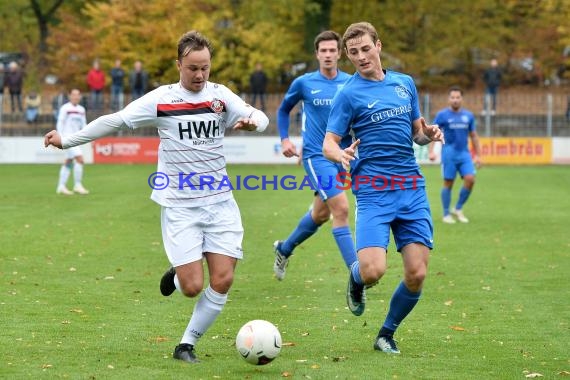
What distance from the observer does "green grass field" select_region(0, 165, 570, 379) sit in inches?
288

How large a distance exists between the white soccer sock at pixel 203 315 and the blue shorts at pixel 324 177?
3365 mm

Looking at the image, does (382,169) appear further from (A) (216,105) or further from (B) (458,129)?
(B) (458,129)

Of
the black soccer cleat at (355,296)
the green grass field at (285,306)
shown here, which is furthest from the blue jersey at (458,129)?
the black soccer cleat at (355,296)

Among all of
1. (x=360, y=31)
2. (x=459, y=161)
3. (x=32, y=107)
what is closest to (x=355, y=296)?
(x=360, y=31)

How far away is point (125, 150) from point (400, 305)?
27.5 m

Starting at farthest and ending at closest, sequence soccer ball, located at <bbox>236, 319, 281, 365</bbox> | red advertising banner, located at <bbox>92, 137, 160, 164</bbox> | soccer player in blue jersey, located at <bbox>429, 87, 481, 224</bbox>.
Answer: red advertising banner, located at <bbox>92, 137, 160, 164</bbox>
soccer player in blue jersey, located at <bbox>429, 87, 481, 224</bbox>
soccer ball, located at <bbox>236, 319, 281, 365</bbox>

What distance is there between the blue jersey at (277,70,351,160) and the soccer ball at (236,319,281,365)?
3.91 metres

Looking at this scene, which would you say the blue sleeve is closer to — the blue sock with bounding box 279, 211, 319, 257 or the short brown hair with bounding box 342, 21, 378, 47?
the blue sock with bounding box 279, 211, 319, 257

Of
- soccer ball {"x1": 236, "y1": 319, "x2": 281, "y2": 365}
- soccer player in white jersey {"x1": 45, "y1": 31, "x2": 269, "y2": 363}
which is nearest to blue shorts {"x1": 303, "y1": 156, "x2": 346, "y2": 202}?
soccer player in white jersey {"x1": 45, "y1": 31, "x2": 269, "y2": 363}

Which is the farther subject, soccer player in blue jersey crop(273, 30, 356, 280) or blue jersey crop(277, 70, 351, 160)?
blue jersey crop(277, 70, 351, 160)

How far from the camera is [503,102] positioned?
116 ft

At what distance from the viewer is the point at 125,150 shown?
34656mm

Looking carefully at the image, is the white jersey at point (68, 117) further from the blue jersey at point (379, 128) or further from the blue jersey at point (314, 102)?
the blue jersey at point (379, 128)

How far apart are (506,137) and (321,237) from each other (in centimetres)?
2078
